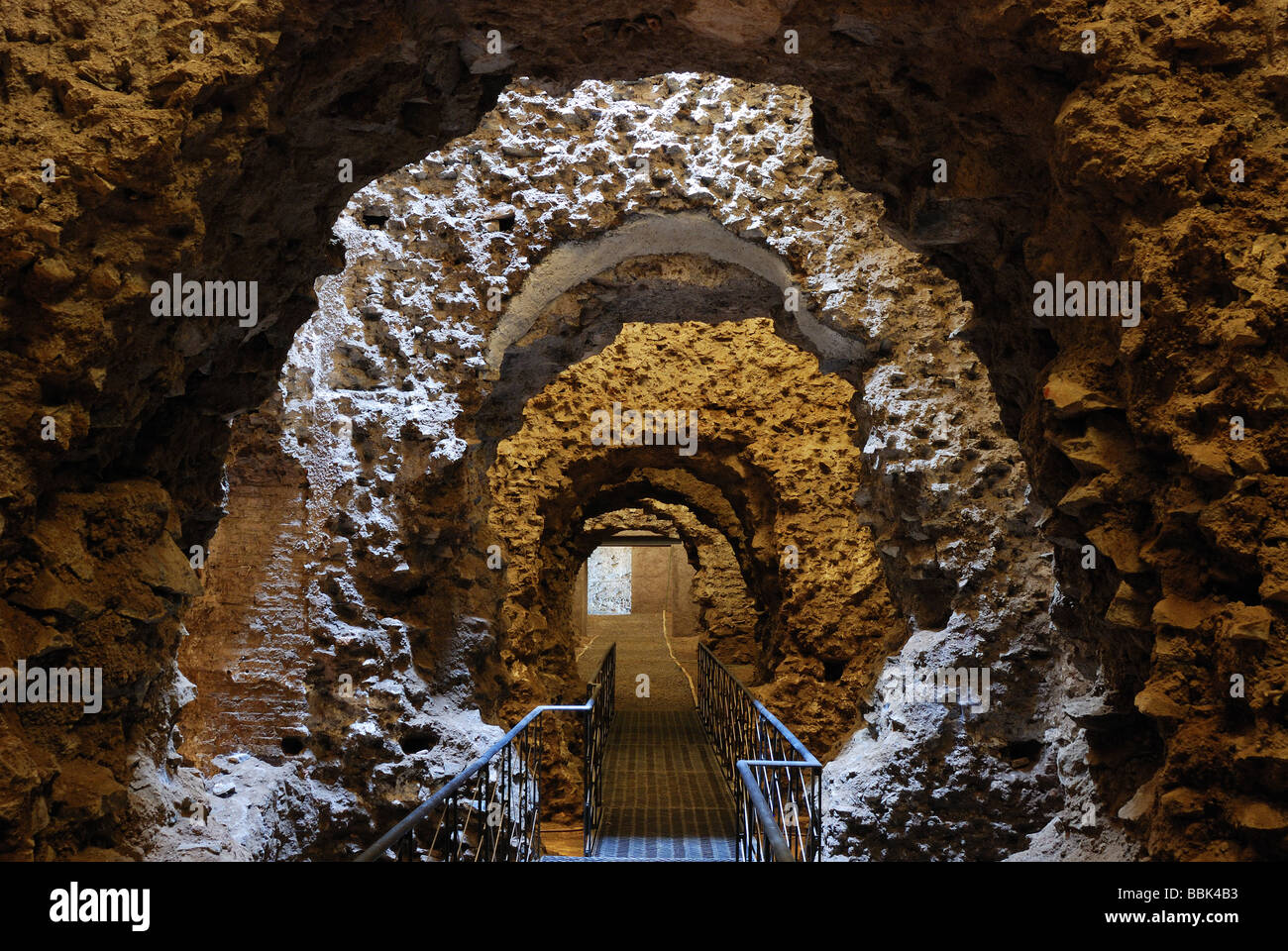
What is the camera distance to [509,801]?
448 cm

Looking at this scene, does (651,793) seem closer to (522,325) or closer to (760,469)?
(760,469)

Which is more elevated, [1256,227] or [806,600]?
[1256,227]

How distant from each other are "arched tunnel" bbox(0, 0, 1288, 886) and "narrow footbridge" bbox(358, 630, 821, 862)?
0.33 m

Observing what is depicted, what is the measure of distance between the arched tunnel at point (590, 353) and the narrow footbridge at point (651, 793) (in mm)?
329

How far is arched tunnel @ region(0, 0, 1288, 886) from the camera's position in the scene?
267 centimetres

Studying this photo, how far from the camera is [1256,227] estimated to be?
2.71 m

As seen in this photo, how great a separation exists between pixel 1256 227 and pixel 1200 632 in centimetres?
110

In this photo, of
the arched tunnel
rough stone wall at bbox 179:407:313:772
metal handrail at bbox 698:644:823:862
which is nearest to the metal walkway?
metal handrail at bbox 698:644:823:862

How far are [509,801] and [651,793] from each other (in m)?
4.02

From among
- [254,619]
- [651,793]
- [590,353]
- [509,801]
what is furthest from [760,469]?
[509,801]

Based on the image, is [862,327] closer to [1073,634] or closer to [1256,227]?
[1073,634]

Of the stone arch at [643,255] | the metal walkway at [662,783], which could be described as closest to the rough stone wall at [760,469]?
the metal walkway at [662,783]
